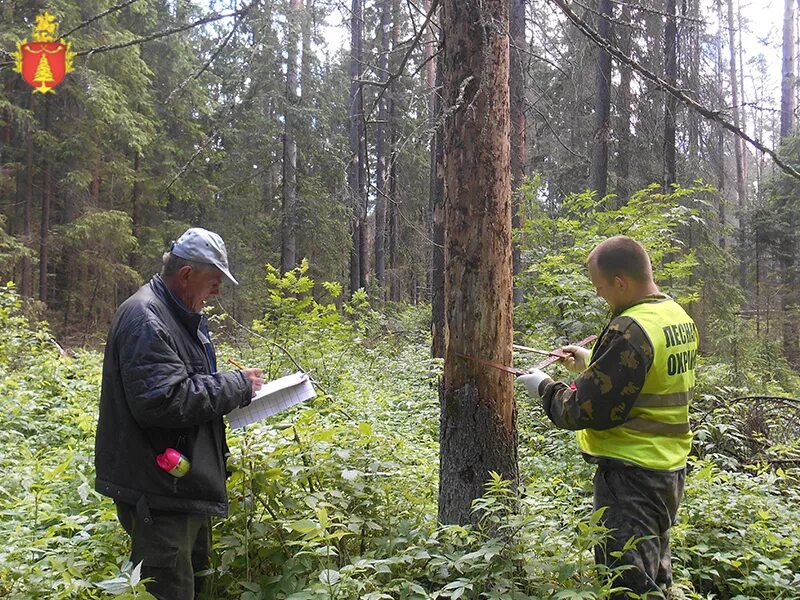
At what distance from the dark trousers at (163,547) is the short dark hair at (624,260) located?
92.9 inches

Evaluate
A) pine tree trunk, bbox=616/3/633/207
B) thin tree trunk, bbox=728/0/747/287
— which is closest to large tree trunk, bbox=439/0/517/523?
pine tree trunk, bbox=616/3/633/207

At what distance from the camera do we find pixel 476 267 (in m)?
3.00

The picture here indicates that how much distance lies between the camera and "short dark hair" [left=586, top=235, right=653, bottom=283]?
112 inches

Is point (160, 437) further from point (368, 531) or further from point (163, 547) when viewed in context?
point (368, 531)

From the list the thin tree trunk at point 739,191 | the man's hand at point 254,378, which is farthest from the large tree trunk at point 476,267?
the thin tree trunk at point 739,191

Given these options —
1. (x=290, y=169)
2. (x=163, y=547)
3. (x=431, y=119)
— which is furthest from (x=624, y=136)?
(x=163, y=547)

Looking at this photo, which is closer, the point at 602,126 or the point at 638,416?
the point at 638,416

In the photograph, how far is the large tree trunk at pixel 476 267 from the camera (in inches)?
117

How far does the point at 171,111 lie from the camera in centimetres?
1853

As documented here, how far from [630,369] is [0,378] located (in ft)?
25.9

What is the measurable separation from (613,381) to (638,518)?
0.68 metres

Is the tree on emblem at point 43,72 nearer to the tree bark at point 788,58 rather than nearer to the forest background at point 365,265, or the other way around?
the forest background at point 365,265

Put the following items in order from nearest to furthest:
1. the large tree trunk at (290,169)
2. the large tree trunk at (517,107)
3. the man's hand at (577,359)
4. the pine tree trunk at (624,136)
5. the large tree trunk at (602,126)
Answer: the man's hand at (577,359) → the large tree trunk at (517,107) → the large tree trunk at (602,126) → the pine tree trunk at (624,136) → the large tree trunk at (290,169)

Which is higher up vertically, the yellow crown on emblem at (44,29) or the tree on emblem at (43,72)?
the yellow crown on emblem at (44,29)
